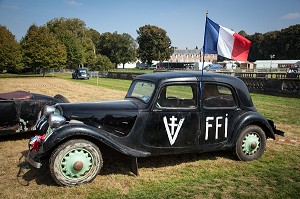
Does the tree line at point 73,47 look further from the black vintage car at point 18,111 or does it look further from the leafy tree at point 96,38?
the black vintage car at point 18,111

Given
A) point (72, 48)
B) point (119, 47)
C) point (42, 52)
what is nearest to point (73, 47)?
point (72, 48)

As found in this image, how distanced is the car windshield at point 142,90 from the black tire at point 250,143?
2.21 m

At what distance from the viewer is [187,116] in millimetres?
4738

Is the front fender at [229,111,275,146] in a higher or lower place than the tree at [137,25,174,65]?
lower

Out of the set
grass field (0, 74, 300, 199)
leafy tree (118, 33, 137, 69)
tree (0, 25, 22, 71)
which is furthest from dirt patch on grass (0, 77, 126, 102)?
leafy tree (118, 33, 137, 69)

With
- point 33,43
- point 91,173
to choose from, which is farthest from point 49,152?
point 33,43

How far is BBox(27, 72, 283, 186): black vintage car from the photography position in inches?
160

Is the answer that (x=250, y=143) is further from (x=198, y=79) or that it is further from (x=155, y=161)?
(x=155, y=161)

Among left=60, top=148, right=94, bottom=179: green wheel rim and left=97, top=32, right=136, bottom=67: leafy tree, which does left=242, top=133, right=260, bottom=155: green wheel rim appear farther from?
left=97, top=32, right=136, bottom=67: leafy tree

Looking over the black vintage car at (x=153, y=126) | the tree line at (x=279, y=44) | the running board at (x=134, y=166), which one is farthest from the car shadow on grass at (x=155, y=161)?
the tree line at (x=279, y=44)

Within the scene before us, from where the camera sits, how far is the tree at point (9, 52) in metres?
40.6

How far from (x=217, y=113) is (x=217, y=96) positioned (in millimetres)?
361

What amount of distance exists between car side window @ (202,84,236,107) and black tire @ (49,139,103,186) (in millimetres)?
2387

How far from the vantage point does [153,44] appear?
91.1 meters
